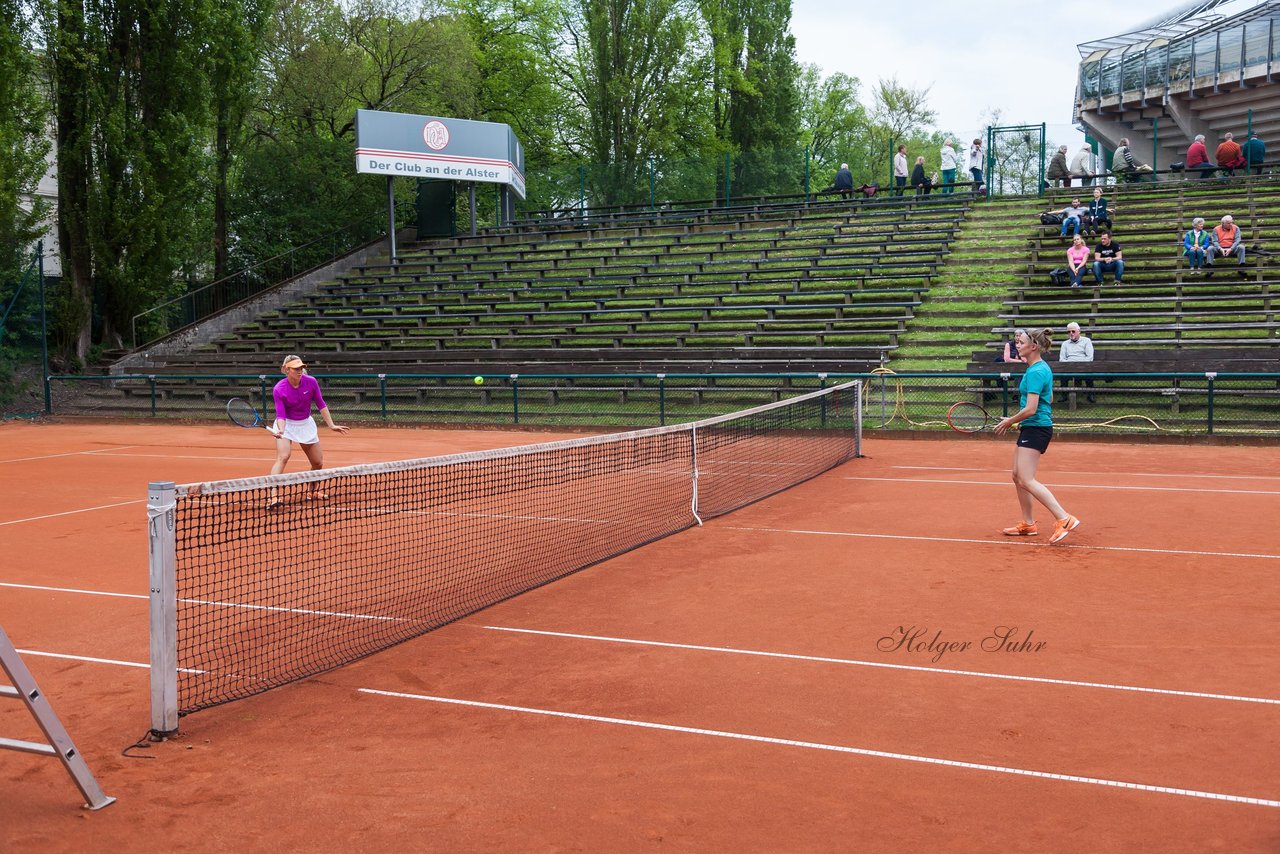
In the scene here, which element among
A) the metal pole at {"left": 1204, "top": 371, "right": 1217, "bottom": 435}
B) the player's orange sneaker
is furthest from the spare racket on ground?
the metal pole at {"left": 1204, "top": 371, "right": 1217, "bottom": 435}

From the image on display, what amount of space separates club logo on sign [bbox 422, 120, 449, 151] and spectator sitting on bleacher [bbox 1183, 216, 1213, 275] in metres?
22.2

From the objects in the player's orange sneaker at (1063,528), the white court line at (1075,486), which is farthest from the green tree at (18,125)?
the player's orange sneaker at (1063,528)

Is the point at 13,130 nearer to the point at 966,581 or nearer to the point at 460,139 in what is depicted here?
the point at 460,139

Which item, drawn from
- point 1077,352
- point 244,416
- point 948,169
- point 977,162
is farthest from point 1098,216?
point 244,416

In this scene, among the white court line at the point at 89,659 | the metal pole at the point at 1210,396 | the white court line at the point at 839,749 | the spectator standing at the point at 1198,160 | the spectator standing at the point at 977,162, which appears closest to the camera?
the white court line at the point at 839,749

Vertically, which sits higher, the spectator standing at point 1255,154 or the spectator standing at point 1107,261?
the spectator standing at point 1255,154

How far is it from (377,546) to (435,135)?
27.1 metres

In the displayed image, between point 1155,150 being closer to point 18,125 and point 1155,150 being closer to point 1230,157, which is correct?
point 1230,157

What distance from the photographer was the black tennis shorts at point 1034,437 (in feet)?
32.8

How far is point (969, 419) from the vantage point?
19844mm

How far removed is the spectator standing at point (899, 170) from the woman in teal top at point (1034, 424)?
2412cm

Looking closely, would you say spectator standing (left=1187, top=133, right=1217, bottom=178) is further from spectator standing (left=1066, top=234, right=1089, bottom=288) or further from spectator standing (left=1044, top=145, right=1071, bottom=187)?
spectator standing (left=1066, top=234, right=1089, bottom=288)

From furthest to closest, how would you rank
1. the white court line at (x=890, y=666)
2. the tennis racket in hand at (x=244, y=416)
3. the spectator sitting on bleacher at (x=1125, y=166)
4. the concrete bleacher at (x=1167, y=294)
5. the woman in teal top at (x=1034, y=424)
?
1. the spectator sitting on bleacher at (x=1125, y=166)
2. the tennis racket in hand at (x=244, y=416)
3. the concrete bleacher at (x=1167, y=294)
4. the woman in teal top at (x=1034, y=424)
5. the white court line at (x=890, y=666)

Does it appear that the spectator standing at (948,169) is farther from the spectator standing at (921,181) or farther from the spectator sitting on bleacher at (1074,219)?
the spectator sitting on bleacher at (1074,219)
